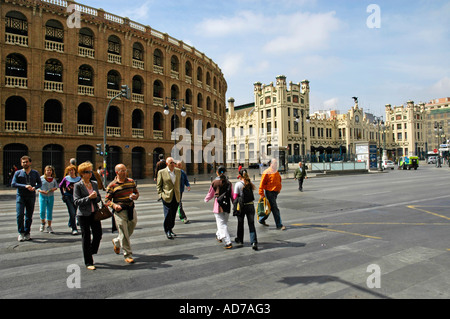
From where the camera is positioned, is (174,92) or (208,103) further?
(208,103)

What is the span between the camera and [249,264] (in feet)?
17.1

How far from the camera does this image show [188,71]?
38125mm

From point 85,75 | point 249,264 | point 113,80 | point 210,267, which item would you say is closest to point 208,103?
point 113,80

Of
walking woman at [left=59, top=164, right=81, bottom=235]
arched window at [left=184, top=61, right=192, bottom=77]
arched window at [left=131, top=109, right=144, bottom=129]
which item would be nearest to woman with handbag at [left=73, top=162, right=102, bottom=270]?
walking woman at [left=59, top=164, right=81, bottom=235]

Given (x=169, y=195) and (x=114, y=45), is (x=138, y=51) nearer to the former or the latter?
(x=114, y=45)

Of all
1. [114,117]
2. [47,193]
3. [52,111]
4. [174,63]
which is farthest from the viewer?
[174,63]

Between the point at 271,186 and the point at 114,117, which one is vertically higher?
the point at 114,117

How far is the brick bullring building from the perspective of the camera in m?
24.5

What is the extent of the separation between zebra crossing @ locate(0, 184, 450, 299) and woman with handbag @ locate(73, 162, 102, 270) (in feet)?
1.01

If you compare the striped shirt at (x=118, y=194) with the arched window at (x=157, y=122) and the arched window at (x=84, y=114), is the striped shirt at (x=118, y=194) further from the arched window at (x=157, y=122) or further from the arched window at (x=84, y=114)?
the arched window at (x=157, y=122)

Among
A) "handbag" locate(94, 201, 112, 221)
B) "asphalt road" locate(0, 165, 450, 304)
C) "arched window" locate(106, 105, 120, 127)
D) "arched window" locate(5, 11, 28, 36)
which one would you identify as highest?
"arched window" locate(5, 11, 28, 36)

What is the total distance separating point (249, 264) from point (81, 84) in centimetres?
2865

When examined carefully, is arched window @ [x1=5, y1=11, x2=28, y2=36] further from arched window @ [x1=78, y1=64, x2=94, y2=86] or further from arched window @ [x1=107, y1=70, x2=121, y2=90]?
arched window @ [x1=107, y1=70, x2=121, y2=90]
